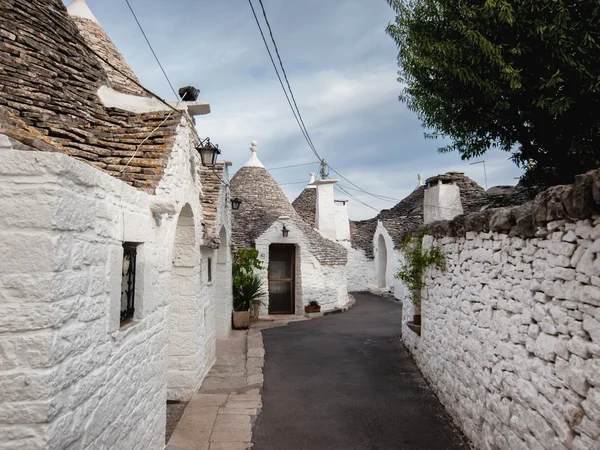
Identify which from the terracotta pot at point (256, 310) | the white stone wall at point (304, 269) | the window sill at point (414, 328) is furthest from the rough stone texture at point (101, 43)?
the terracotta pot at point (256, 310)

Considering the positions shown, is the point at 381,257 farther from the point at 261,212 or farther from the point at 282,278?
the point at 261,212

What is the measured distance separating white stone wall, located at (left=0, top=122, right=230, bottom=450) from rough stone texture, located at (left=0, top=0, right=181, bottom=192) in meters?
0.85

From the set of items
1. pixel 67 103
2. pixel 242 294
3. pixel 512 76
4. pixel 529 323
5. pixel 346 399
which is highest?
pixel 512 76

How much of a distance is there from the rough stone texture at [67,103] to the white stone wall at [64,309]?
846mm

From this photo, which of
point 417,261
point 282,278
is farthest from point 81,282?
point 282,278

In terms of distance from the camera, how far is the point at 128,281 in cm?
325

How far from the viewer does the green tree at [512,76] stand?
5.46 meters

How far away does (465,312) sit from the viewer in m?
4.61

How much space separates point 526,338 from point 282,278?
35.5 ft

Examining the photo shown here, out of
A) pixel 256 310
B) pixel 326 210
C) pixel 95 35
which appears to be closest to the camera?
pixel 95 35

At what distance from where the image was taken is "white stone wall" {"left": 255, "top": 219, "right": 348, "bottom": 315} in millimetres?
13141

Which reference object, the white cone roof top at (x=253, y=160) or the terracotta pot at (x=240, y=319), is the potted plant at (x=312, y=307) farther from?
the white cone roof top at (x=253, y=160)

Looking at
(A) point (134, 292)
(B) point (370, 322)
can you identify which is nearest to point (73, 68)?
(A) point (134, 292)

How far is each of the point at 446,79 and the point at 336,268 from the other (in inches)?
343
